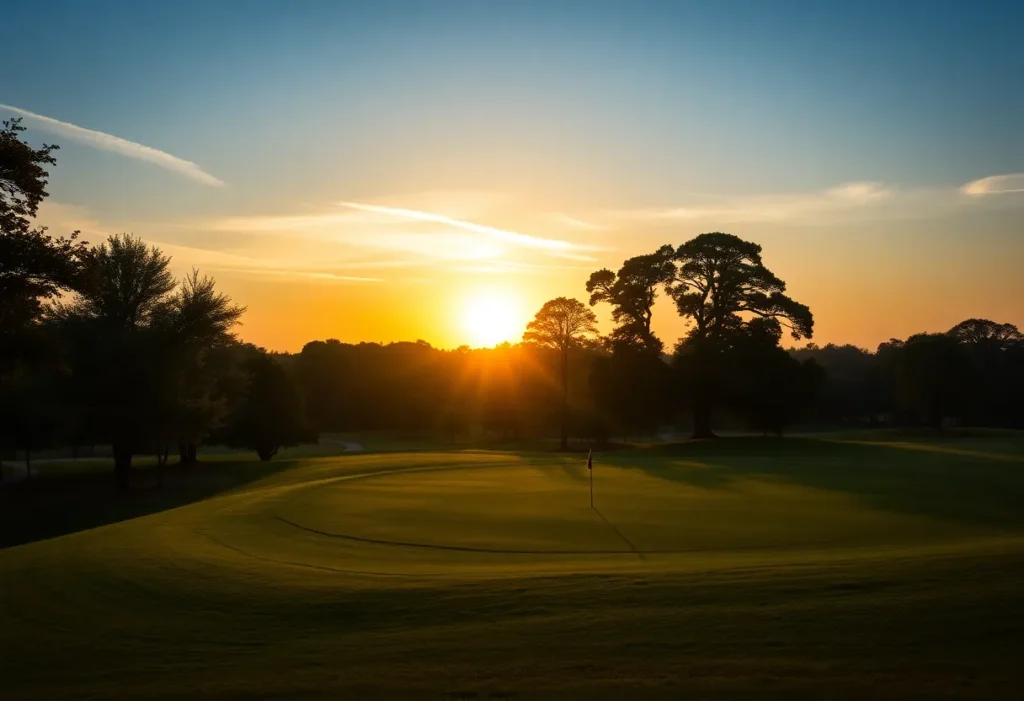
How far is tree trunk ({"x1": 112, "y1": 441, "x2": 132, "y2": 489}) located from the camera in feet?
137

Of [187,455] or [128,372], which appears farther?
[187,455]

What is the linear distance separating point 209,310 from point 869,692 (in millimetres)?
42503

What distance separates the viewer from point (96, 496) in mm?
39156

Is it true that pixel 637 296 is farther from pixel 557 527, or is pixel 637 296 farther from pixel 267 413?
pixel 557 527

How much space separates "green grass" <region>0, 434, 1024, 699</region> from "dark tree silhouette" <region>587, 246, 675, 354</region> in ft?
130

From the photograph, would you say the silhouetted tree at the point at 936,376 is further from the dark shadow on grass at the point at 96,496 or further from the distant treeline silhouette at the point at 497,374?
the dark shadow on grass at the point at 96,496

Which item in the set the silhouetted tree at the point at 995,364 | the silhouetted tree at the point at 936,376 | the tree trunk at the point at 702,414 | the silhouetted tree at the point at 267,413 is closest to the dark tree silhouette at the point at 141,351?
the silhouetted tree at the point at 267,413

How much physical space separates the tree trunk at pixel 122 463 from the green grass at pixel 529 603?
73.1 ft

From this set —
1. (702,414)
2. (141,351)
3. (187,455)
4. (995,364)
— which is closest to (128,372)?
(141,351)

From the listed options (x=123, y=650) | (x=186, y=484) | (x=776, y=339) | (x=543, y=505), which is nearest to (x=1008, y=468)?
(x=543, y=505)

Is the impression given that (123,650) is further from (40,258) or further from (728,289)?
(728,289)

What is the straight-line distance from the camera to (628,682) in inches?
331

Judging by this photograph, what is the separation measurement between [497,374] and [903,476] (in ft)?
281

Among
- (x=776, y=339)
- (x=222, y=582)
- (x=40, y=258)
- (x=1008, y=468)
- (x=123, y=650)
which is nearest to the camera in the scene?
(x=123, y=650)
